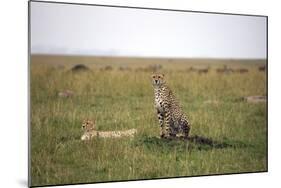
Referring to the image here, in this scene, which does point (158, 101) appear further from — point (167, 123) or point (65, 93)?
point (65, 93)

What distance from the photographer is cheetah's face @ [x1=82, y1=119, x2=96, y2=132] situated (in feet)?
17.3

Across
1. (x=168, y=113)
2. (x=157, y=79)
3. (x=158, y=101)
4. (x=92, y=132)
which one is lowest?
(x=92, y=132)

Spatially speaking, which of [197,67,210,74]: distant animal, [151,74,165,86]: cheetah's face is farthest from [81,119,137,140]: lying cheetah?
[197,67,210,74]: distant animal

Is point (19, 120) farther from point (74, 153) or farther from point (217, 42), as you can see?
point (217, 42)

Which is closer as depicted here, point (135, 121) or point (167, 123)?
point (135, 121)

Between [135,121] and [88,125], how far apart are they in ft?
1.44

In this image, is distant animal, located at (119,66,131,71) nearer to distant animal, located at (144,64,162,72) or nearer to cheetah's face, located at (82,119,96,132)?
distant animal, located at (144,64,162,72)

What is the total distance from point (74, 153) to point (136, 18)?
4.33ft

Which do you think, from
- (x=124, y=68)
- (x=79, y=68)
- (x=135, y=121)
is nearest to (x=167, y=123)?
(x=135, y=121)

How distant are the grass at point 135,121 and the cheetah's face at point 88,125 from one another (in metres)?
0.04

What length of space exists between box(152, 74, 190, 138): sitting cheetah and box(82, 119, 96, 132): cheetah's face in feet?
2.07

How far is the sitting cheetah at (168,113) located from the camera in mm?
5559

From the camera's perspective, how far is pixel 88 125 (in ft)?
17.4

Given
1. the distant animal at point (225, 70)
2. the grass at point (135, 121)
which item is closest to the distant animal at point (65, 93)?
the grass at point (135, 121)
